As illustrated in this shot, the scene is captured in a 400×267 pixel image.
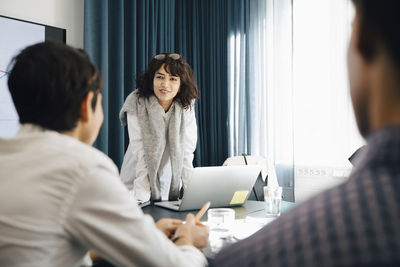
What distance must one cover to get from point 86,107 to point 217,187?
84cm

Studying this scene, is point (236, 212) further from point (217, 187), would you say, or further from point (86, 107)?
point (86, 107)

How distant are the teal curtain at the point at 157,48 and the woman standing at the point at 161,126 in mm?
727

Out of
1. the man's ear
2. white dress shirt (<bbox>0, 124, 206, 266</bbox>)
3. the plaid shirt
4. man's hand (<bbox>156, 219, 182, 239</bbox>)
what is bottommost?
man's hand (<bbox>156, 219, 182, 239</bbox>)

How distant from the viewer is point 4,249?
70 centimetres

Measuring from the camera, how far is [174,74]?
2373 mm

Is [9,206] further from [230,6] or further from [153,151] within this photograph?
[230,6]

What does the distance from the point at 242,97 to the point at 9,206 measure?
3.08 m

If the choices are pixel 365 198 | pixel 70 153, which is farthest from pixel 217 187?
pixel 365 198

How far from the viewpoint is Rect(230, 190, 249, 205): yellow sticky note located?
164 centimetres

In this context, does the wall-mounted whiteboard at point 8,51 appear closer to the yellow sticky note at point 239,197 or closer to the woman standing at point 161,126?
the woman standing at point 161,126

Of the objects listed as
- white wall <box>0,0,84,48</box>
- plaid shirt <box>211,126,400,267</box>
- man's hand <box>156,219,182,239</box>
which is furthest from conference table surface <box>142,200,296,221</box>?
white wall <box>0,0,84,48</box>

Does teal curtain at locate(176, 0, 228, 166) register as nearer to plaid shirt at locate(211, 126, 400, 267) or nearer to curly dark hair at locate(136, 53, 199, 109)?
curly dark hair at locate(136, 53, 199, 109)

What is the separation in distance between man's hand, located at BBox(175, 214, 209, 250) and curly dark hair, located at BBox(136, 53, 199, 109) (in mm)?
1463

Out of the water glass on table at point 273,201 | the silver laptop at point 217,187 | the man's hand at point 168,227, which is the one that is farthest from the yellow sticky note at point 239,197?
the man's hand at point 168,227
